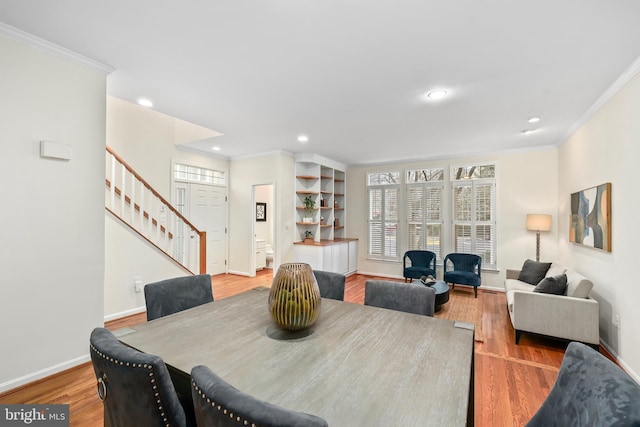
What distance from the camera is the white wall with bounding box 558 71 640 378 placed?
2412 mm

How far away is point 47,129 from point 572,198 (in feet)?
18.8

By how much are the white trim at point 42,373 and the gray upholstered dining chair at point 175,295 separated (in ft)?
3.91

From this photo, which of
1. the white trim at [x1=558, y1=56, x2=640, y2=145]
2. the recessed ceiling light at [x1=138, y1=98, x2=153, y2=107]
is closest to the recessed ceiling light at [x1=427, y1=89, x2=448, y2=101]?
the white trim at [x1=558, y1=56, x2=640, y2=145]

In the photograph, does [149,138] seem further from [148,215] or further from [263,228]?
[263,228]

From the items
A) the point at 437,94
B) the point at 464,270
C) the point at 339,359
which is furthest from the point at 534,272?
the point at 339,359

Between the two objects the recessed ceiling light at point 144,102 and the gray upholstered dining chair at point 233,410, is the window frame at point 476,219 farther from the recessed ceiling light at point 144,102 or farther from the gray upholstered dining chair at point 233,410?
the gray upholstered dining chair at point 233,410

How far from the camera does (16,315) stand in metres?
2.12

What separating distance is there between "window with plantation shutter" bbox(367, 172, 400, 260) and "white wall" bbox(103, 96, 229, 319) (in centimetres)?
329

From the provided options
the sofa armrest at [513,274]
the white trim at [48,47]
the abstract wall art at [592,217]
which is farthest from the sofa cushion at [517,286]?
the white trim at [48,47]

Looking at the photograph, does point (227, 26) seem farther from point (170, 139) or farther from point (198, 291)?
point (170, 139)

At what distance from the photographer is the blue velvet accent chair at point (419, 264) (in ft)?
17.3

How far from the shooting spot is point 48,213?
226cm

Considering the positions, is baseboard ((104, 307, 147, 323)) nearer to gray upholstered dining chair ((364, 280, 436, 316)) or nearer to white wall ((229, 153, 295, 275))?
white wall ((229, 153, 295, 275))

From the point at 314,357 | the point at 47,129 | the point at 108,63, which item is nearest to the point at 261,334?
the point at 314,357
